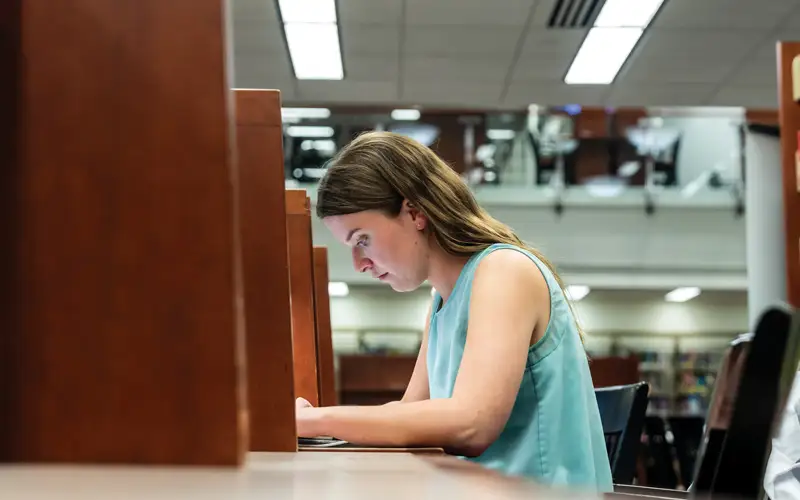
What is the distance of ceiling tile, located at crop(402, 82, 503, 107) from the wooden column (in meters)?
3.45

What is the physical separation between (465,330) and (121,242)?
947 millimetres

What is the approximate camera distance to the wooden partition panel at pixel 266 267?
0.92 meters

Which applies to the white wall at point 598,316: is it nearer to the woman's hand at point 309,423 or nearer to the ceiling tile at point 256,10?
the ceiling tile at point 256,10

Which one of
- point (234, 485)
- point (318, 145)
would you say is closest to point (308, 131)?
point (318, 145)

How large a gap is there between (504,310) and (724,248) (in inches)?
389

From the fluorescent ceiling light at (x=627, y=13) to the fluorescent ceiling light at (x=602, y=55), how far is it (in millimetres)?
75

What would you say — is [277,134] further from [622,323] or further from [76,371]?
[622,323]

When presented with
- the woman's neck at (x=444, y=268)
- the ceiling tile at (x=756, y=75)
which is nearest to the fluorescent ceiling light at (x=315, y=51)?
the ceiling tile at (x=756, y=75)

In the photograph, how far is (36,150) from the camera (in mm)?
495

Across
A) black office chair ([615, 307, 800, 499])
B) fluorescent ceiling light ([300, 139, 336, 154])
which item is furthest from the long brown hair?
fluorescent ceiling light ([300, 139, 336, 154])

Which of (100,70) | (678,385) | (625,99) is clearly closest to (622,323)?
(678,385)

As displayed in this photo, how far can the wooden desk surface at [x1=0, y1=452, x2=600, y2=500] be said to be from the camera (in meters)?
0.33

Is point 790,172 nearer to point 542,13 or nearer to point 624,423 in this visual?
point 624,423

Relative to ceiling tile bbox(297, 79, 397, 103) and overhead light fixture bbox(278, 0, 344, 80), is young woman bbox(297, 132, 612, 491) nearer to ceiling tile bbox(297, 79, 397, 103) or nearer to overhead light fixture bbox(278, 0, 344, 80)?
overhead light fixture bbox(278, 0, 344, 80)
